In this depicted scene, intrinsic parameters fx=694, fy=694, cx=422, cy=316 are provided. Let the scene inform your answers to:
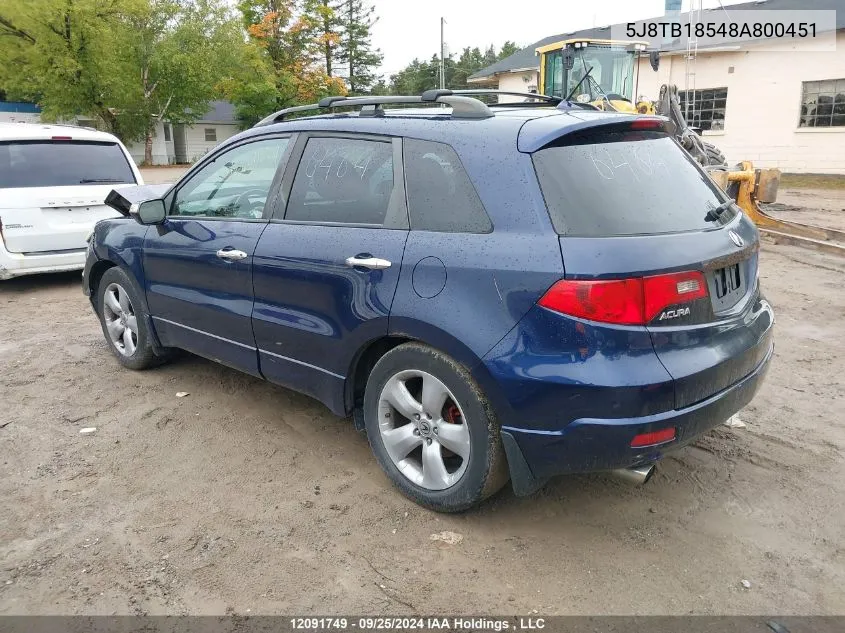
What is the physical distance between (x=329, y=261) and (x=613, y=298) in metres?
1.46

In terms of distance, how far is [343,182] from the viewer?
3.61 metres

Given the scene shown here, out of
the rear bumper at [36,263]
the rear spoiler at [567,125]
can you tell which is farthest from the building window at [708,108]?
the rear spoiler at [567,125]

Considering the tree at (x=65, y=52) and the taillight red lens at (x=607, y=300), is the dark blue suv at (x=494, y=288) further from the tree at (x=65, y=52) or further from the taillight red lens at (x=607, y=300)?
the tree at (x=65, y=52)

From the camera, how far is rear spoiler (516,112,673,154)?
115 inches

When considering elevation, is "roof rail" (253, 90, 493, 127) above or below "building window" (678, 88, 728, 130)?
below

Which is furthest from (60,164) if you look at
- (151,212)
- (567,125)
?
(567,125)

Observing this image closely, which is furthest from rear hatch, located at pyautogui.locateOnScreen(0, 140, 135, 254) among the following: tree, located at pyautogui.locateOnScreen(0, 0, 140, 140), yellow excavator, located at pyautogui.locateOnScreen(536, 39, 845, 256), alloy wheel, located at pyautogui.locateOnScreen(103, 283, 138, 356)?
tree, located at pyautogui.locateOnScreen(0, 0, 140, 140)

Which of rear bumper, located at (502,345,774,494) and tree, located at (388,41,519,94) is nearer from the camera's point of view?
rear bumper, located at (502,345,774,494)

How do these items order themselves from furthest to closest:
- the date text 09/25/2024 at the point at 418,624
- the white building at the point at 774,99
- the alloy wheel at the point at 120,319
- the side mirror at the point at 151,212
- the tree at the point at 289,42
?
the tree at the point at 289,42 → the white building at the point at 774,99 → the alloy wheel at the point at 120,319 → the side mirror at the point at 151,212 → the date text 09/25/2024 at the point at 418,624

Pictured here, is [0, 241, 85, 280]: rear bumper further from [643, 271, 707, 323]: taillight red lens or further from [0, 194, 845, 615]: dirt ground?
[643, 271, 707, 323]: taillight red lens

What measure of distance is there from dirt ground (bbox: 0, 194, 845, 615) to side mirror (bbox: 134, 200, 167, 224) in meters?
1.22

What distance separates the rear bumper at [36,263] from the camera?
7.55 meters

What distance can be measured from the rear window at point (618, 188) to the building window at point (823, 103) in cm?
2186

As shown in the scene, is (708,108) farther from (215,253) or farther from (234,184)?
(215,253)
